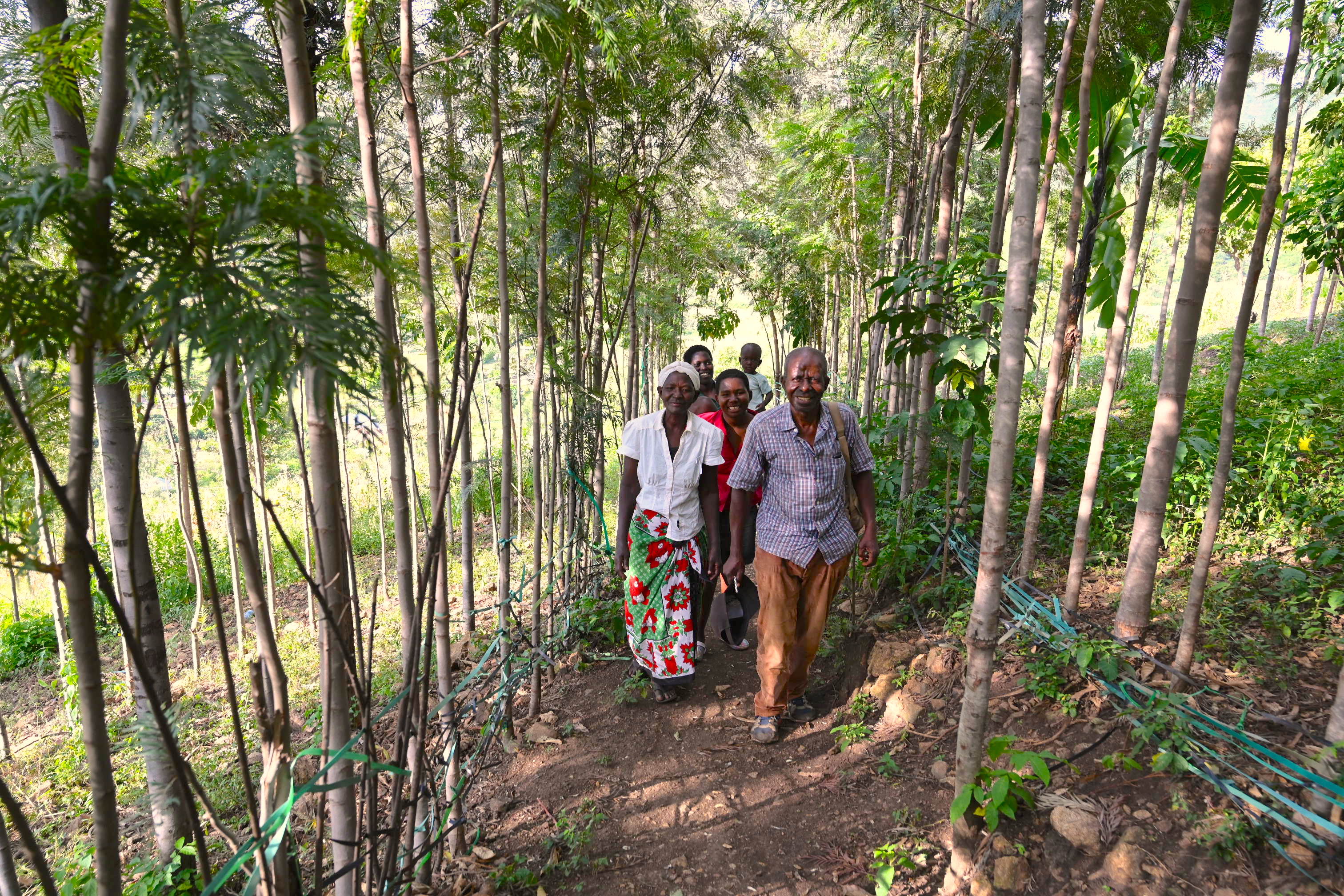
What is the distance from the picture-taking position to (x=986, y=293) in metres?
3.35

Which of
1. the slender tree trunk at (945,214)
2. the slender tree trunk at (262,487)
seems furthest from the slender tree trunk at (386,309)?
the slender tree trunk at (945,214)

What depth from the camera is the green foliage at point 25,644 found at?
22.3 feet

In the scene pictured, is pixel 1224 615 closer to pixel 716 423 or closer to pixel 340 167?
pixel 716 423

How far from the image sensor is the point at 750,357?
541 centimetres

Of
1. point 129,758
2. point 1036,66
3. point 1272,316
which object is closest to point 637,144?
point 1036,66

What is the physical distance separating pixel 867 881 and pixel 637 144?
3.85 metres

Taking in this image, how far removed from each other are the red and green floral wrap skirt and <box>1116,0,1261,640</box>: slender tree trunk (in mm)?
1822

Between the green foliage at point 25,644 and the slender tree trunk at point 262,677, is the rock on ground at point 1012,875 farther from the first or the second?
the green foliage at point 25,644

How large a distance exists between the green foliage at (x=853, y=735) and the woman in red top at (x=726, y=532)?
2.83 ft

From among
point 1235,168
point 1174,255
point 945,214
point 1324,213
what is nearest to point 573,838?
point 945,214

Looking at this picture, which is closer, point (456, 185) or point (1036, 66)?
Answer: point (1036, 66)

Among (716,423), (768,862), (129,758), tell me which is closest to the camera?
(768,862)

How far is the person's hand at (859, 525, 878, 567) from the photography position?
3.05 m

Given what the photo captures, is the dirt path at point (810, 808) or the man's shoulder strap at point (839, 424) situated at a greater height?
the man's shoulder strap at point (839, 424)
